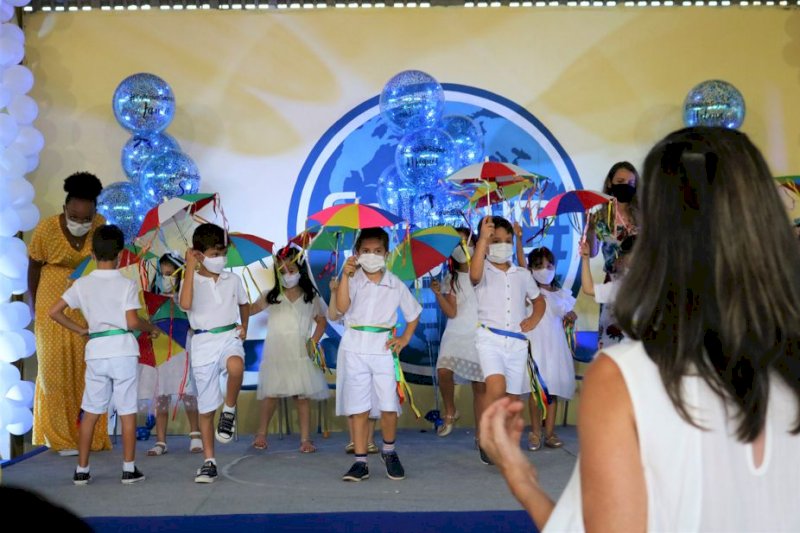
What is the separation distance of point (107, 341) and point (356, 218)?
5.23 feet

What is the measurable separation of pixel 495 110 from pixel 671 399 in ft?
22.8

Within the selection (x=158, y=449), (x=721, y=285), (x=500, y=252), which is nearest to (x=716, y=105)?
(x=500, y=252)

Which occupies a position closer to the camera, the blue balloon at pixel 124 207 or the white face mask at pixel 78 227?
the white face mask at pixel 78 227

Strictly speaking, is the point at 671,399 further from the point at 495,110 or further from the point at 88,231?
the point at 495,110

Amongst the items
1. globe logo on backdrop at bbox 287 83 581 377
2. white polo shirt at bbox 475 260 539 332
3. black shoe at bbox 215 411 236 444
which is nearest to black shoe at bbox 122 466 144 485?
black shoe at bbox 215 411 236 444

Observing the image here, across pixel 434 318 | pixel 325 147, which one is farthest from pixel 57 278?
pixel 434 318

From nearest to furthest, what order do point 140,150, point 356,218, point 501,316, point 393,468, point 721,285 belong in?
point 721,285
point 356,218
point 393,468
point 501,316
point 140,150

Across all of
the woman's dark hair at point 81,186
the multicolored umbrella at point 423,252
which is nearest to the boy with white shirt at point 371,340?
the multicolored umbrella at point 423,252

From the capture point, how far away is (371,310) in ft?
19.3

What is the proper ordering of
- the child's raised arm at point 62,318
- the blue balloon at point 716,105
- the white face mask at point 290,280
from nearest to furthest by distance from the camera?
the child's raised arm at point 62,318 < the white face mask at point 290,280 < the blue balloon at point 716,105

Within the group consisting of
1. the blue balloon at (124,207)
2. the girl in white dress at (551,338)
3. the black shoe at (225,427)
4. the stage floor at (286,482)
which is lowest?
the stage floor at (286,482)

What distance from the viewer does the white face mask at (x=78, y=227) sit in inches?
263

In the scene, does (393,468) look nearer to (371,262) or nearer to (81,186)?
(371,262)

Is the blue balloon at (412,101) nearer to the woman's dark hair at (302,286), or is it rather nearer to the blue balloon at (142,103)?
the woman's dark hair at (302,286)
